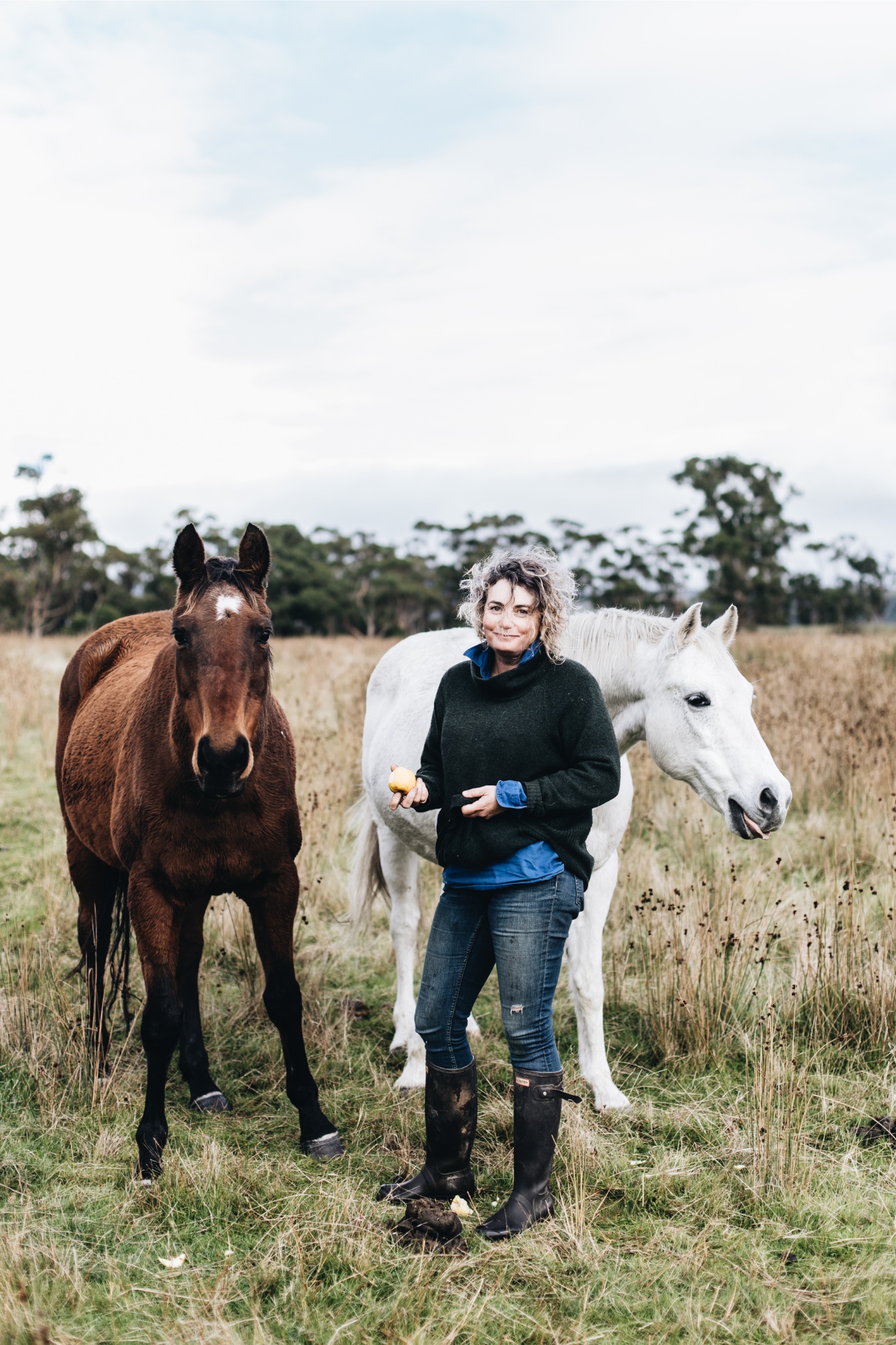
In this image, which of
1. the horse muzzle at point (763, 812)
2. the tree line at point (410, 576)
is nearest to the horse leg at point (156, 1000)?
the horse muzzle at point (763, 812)

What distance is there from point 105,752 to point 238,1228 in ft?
6.39

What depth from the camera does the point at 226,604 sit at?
9.52 feet

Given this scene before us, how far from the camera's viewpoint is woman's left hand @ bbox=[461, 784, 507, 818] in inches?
100

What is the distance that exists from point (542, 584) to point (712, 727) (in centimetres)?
105

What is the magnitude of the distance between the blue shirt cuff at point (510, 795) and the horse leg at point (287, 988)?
1106 millimetres

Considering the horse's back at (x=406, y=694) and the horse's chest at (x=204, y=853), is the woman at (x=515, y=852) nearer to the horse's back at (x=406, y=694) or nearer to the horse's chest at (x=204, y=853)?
the horse's chest at (x=204, y=853)

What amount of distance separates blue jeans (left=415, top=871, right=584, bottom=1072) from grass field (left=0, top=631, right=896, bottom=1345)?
499mm

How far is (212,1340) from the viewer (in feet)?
7.10

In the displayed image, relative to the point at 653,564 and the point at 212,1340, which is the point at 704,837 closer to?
the point at 212,1340

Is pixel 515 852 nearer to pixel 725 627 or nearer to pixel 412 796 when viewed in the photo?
pixel 412 796

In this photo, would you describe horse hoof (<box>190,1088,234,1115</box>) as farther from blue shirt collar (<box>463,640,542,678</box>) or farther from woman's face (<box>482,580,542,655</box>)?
woman's face (<box>482,580,542,655</box>)

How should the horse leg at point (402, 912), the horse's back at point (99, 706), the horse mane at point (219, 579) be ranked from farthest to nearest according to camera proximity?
the horse leg at point (402, 912), the horse's back at point (99, 706), the horse mane at point (219, 579)

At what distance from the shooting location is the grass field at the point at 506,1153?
2.34 metres

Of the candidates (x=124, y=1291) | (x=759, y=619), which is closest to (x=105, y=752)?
(x=124, y=1291)
